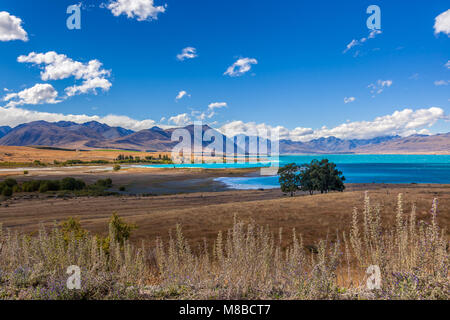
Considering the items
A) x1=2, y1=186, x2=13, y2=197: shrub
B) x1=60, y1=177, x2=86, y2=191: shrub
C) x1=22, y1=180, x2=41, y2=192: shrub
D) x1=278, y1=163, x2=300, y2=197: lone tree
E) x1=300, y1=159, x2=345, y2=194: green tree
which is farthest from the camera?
x1=60, y1=177, x2=86, y2=191: shrub

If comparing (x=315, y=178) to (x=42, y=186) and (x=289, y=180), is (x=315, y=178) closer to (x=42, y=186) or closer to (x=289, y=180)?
(x=289, y=180)

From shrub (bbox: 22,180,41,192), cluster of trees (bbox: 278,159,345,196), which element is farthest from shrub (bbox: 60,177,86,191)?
cluster of trees (bbox: 278,159,345,196)

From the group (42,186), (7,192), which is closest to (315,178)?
(42,186)

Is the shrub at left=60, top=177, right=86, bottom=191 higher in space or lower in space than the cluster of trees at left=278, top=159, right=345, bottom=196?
lower

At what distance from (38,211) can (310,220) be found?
30.2 meters

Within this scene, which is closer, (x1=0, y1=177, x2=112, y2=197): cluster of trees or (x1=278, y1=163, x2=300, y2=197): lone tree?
(x1=278, y1=163, x2=300, y2=197): lone tree

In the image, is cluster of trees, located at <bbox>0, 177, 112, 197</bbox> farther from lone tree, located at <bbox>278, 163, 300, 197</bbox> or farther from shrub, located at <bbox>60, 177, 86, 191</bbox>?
lone tree, located at <bbox>278, 163, 300, 197</bbox>

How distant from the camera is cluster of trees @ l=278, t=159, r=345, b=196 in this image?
42500 mm

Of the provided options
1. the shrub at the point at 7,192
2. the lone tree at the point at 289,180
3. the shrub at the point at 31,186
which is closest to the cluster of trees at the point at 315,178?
the lone tree at the point at 289,180

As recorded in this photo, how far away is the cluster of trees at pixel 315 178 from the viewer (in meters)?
42.5

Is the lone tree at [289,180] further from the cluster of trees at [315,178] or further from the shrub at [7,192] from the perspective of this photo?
the shrub at [7,192]

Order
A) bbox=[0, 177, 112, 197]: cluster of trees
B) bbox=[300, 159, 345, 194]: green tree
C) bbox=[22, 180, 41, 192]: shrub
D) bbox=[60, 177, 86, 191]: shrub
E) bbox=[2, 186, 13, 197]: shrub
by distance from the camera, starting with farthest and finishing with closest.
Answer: bbox=[60, 177, 86, 191]: shrub, bbox=[22, 180, 41, 192]: shrub, bbox=[0, 177, 112, 197]: cluster of trees, bbox=[2, 186, 13, 197]: shrub, bbox=[300, 159, 345, 194]: green tree

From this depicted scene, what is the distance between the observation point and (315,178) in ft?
141
